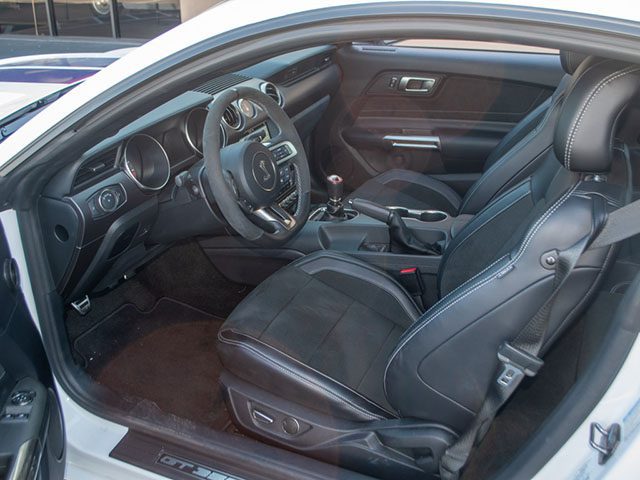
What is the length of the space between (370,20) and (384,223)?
1369mm

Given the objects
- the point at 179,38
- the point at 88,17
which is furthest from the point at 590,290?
the point at 88,17

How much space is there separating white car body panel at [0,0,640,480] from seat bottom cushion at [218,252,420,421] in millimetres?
360

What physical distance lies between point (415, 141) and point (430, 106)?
19 cm

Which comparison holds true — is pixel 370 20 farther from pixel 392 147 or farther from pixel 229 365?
pixel 392 147

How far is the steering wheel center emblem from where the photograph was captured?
184cm

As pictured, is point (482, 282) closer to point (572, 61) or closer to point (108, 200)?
point (572, 61)

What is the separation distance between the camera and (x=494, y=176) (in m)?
2.35

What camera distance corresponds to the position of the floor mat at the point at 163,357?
85.7 inches

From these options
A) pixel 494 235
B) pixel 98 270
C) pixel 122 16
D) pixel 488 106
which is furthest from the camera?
pixel 122 16

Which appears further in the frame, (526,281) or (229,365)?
(229,365)

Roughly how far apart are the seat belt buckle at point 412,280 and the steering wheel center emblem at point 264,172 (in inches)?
21.7

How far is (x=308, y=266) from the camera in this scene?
201 centimetres

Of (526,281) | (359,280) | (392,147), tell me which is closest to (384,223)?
(359,280)

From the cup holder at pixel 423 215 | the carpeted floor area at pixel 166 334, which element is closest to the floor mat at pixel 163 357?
the carpeted floor area at pixel 166 334
